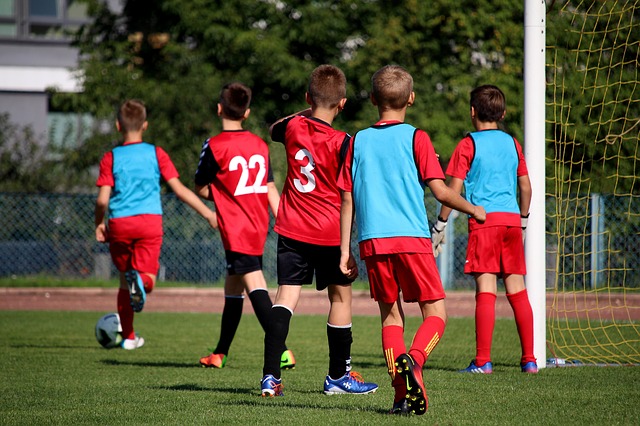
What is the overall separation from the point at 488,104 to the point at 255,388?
2635mm

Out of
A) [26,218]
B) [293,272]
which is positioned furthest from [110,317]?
[26,218]

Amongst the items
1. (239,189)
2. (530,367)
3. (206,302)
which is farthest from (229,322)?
(206,302)

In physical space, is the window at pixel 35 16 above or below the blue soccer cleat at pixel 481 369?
above

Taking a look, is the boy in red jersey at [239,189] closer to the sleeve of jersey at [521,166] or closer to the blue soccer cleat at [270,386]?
the blue soccer cleat at [270,386]

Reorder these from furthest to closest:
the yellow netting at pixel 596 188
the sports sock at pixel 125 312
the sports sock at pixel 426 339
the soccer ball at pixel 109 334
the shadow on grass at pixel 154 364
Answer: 1. the soccer ball at pixel 109 334
2. the yellow netting at pixel 596 188
3. the sports sock at pixel 125 312
4. the shadow on grass at pixel 154 364
5. the sports sock at pixel 426 339

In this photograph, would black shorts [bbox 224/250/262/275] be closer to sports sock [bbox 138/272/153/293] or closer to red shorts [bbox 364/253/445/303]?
sports sock [bbox 138/272/153/293]

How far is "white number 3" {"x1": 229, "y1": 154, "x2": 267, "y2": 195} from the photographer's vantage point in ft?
22.1

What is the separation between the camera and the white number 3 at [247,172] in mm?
6746

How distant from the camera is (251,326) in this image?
11.4 meters

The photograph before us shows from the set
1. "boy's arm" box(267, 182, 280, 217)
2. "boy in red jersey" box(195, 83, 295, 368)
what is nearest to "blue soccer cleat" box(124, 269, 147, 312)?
"boy in red jersey" box(195, 83, 295, 368)

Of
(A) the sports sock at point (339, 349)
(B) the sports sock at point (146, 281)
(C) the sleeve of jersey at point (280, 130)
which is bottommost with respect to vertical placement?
(A) the sports sock at point (339, 349)

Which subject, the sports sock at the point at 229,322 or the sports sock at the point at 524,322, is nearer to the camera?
the sports sock at the point at 524,322

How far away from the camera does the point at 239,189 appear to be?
679 cm

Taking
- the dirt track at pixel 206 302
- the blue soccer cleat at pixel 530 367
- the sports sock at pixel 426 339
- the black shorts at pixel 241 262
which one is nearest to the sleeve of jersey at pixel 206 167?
the black shorts at pixel 241 262
